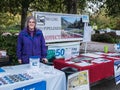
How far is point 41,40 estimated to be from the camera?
563cm

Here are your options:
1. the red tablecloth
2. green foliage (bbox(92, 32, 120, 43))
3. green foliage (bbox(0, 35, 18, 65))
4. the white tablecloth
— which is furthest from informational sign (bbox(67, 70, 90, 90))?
green foliage (bbox(92, 32, 120, 43))

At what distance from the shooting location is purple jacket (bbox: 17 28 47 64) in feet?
18.0

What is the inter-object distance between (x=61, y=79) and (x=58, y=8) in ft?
46.5

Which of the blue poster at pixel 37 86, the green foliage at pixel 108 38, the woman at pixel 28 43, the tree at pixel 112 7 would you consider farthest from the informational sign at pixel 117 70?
the green foliage at pixel 108 38

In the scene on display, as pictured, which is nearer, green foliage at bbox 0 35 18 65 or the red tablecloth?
the red tablecloth

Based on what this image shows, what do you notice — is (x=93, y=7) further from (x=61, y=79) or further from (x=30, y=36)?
(x=61, y=79)

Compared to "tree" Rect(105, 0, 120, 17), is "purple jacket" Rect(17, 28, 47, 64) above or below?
below

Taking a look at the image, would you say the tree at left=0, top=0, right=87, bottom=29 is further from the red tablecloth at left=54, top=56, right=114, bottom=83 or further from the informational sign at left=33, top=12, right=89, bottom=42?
the red tablecloth at left=54, top=56, right=114, bottom=83

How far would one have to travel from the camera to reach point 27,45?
217 inches

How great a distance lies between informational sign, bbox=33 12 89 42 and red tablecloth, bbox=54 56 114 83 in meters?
1.85

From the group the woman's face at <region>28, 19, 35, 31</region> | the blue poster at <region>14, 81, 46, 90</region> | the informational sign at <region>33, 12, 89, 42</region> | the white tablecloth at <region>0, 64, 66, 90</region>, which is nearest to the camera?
the blue poster at <region>14, 81, 46, 90</region>

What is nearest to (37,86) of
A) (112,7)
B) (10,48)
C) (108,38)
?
(10,48)

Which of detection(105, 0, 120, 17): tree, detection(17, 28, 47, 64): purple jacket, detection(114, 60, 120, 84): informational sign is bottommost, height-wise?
detection(114, 60, 120, 84): informational sign

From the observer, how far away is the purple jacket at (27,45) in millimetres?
5477
